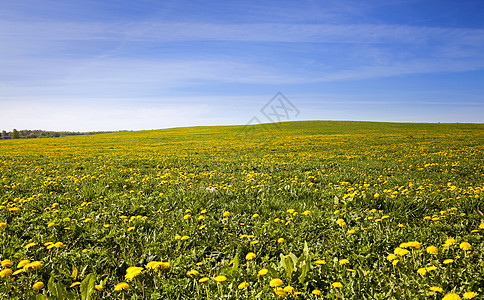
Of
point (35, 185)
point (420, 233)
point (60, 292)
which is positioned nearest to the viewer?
point (60, 292)

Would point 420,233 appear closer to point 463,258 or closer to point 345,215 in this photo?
point 463,258

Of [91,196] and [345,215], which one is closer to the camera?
[345,215]

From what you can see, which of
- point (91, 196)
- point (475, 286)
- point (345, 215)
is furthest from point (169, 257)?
point (91, 196)

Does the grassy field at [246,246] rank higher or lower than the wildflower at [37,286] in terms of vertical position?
lower

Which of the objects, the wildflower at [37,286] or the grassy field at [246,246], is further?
the grassy field at [246,246]

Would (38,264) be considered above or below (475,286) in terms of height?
above

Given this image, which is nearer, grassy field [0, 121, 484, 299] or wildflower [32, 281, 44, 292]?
wildflower [32, 281, 44, 292]

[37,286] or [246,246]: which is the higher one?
[37,286]

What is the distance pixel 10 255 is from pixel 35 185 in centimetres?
524

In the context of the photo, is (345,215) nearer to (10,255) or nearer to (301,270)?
(301,270)

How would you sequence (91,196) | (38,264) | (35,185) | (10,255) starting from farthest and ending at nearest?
(35,185)
(91,196)
(10,255)
(38,264)

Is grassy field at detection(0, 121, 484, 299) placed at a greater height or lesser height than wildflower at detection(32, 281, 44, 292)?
lesser

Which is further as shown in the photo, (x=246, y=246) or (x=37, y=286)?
(x=246, y=246)

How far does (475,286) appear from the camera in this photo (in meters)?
2.57
